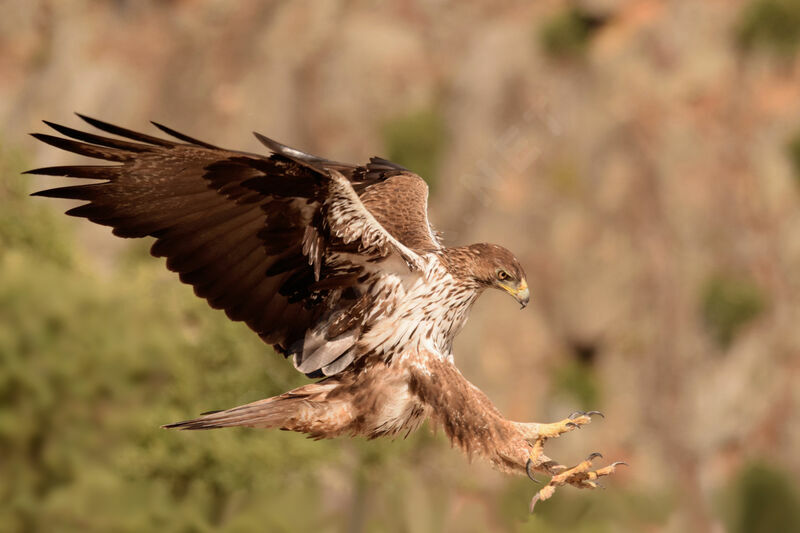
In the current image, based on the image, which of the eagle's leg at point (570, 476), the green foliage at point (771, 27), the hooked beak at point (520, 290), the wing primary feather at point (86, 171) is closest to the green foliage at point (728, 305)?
the green foliage at point (771, 27)

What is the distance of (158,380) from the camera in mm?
23828

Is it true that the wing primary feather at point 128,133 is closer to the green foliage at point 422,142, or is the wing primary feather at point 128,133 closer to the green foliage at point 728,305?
the green foliage at point 728,305

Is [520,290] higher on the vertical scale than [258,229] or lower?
higher

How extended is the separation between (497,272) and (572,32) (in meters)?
24.6

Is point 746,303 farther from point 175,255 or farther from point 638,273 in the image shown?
point 175,255

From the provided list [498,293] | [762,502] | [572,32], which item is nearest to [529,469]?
[762,502]

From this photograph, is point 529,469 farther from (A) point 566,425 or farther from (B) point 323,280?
(B) point 323,280

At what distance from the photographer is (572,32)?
29.1 metres

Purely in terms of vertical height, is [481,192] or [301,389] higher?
[481,192]

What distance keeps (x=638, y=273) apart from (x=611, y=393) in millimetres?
3022

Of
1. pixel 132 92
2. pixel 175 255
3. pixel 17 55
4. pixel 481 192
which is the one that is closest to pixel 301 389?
pixel 175 255

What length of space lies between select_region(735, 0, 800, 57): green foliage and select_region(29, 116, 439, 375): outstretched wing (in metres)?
22.9

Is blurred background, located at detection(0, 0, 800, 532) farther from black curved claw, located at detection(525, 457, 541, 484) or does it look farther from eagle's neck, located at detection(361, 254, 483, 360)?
black curved claw, located at detection(525, 457, 541, 484)

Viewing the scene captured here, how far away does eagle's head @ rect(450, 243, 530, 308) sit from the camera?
564cm
